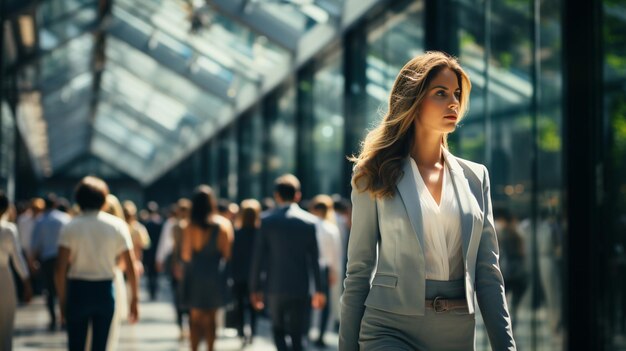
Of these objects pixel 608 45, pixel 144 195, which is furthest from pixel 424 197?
pixel 144 195

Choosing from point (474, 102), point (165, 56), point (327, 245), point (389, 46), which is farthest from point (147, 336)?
point (165, 56)

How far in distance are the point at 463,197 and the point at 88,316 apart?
4.17m

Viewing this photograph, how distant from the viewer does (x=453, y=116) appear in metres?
3.30

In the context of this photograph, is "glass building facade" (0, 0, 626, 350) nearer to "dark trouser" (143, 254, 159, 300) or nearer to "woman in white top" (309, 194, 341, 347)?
"woman in white top" (309, 194, 341, 347)

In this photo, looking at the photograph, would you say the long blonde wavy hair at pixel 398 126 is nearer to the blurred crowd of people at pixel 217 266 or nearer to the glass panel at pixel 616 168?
the blurred crowd of people at pixel 217 266

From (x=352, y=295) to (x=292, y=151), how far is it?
15.6 m

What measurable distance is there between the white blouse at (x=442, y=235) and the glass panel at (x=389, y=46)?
7.80 m

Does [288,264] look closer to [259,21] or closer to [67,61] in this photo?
[259,21]

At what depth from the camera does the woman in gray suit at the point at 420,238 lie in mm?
3213

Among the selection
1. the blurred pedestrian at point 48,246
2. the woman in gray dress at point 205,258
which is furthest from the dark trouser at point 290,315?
the blurred pedestrian at point 48,246

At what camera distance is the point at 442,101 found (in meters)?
3.31

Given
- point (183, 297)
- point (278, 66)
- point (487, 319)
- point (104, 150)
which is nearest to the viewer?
point (487, 319)

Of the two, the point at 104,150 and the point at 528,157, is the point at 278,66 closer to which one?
the point at 528,157

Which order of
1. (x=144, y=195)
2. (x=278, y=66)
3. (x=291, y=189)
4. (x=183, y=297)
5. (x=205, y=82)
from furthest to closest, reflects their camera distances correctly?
(x=144, y=195) < (x=205, y=82) < (x=278, y=66) < (x=183, y=297) < (x=291, y=189)
